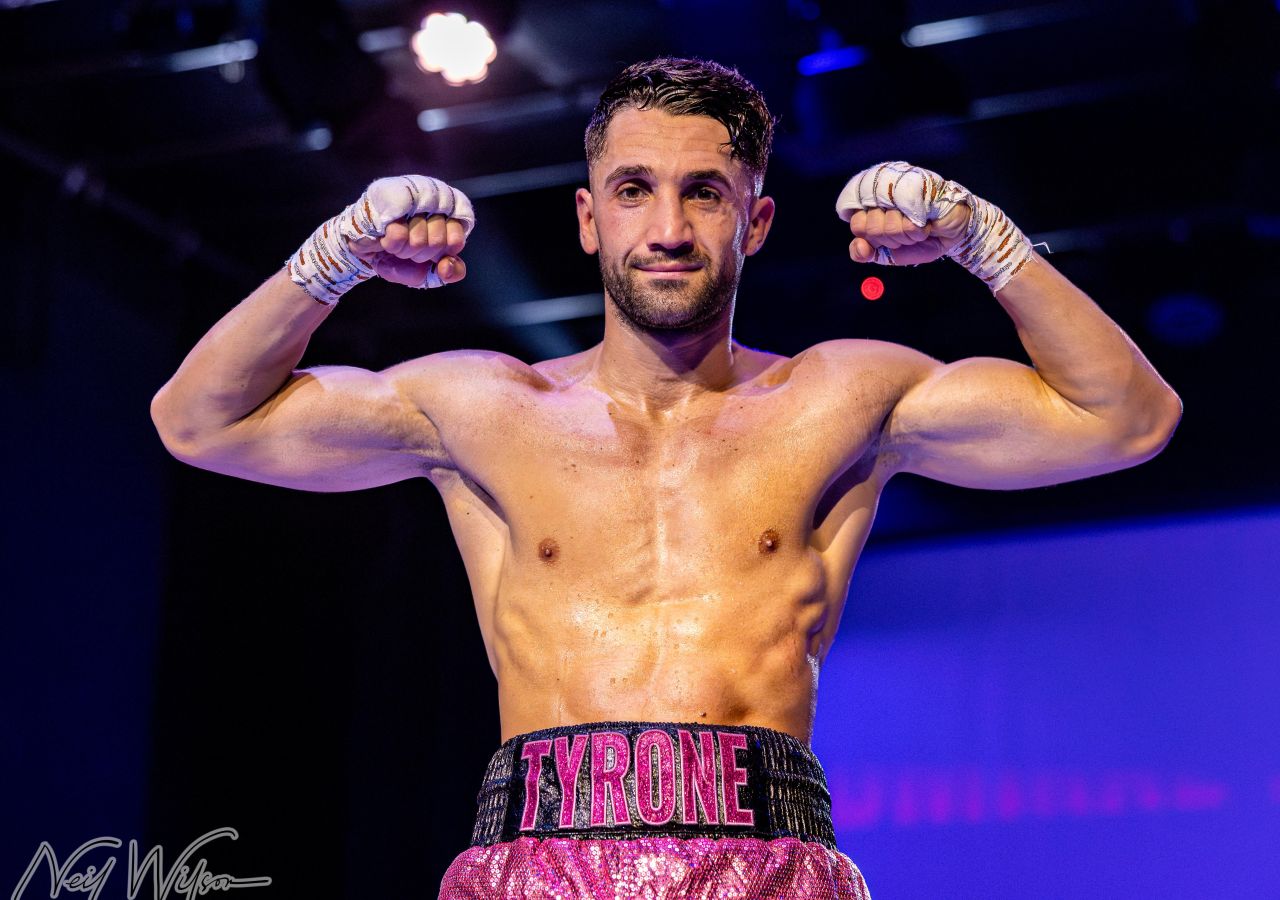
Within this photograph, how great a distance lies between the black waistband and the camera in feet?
6.28

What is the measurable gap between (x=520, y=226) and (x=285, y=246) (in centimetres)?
81

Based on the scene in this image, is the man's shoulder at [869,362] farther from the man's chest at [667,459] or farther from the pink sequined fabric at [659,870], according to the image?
the pink sequined fabric at [659,870]

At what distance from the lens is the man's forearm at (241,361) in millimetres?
2182

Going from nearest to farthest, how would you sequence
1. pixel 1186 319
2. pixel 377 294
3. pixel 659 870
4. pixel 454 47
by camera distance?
1. pixel 659 870
2. pixel 454 47
3. pixel 1186 319
4. pixel 377 294

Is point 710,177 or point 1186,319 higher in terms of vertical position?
point 1186,319

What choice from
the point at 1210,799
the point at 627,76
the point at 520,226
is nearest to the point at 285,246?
the point at 520,226

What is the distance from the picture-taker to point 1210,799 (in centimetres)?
402

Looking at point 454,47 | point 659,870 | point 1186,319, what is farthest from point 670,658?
point 1186,319

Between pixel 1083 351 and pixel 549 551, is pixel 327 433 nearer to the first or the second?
pixel 549 551

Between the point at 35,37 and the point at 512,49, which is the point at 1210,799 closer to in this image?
the point at 512,49

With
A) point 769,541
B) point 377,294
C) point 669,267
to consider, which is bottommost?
point 769,541

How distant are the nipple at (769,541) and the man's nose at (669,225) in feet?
1.48

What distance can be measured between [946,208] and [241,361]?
109 centimetres

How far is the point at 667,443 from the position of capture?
7.27ft
